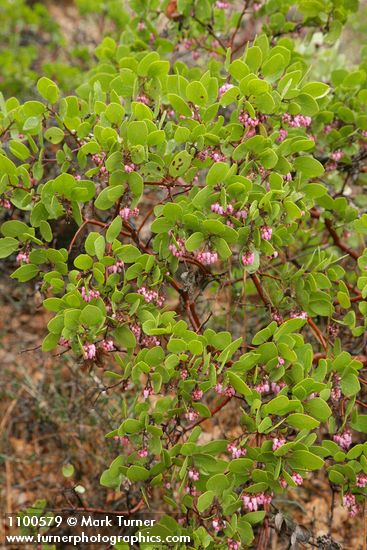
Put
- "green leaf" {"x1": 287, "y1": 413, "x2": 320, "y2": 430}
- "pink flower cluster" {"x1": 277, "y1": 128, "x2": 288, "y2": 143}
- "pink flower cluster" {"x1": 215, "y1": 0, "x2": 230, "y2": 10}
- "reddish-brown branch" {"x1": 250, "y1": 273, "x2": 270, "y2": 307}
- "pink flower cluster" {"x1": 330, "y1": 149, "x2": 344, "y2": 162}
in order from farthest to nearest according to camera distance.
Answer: "pink flower cluster" {"x1": 215, "y1": 0, "x2": 230, "y2": 10}, "pink flower cluster" {"x1": 330, "y1": 149, "x2": 344, "y2": 162}, "reddish-brown branch" {"x1": 250, "y1": 273, "x2": 270, "y2": 307}, "pink flower cluster" {"x1": 277, "y1": 128, "x2": 288, "y2": 143}, "green leaf" {"x1": 287, "y1": 413, "x2": 320, "y2": 430}

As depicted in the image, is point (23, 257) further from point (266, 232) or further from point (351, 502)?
point (351, 502)

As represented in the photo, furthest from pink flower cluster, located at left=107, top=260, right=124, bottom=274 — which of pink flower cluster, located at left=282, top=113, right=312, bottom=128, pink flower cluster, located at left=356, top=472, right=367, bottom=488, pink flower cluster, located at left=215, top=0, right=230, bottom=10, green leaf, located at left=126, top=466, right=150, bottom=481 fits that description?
pink flower cluster, located at left=215, top=0, right=230, bottom=10

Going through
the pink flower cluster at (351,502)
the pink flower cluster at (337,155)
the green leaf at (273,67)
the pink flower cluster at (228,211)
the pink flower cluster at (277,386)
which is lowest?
the pink flower cluster at (351,502)

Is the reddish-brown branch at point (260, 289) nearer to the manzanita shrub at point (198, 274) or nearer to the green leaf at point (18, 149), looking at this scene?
the manzanita shrub at point (198, 274)

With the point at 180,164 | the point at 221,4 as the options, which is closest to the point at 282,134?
the point at 180,164

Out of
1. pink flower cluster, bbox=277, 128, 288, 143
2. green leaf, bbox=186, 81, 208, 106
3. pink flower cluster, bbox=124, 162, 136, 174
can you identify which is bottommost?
pink flower cluster, bbox=124, 162, 136, 174

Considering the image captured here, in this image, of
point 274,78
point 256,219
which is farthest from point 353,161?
point 256,219

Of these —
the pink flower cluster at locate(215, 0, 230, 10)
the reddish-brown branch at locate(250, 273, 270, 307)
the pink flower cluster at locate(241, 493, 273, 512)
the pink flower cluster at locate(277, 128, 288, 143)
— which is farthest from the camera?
the pink flower cluster at locate(215, 0, 230, 10)

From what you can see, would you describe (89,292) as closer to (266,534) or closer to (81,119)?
(81,119)

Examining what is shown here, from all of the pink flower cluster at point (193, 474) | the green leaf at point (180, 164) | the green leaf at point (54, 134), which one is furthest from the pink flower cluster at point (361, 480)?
the green leaf at point (54, 134)

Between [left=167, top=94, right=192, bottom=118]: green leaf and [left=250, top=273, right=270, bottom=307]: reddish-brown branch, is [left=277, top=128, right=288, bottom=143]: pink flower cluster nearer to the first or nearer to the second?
[left=167, top=94, right=192, bottom=118]: green leaf

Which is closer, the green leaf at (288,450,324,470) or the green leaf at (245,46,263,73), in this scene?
the green leaf at (288,450,324,470)

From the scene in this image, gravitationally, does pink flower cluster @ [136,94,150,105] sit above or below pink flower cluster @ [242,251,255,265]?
above

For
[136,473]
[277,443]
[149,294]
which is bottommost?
[136,473]
